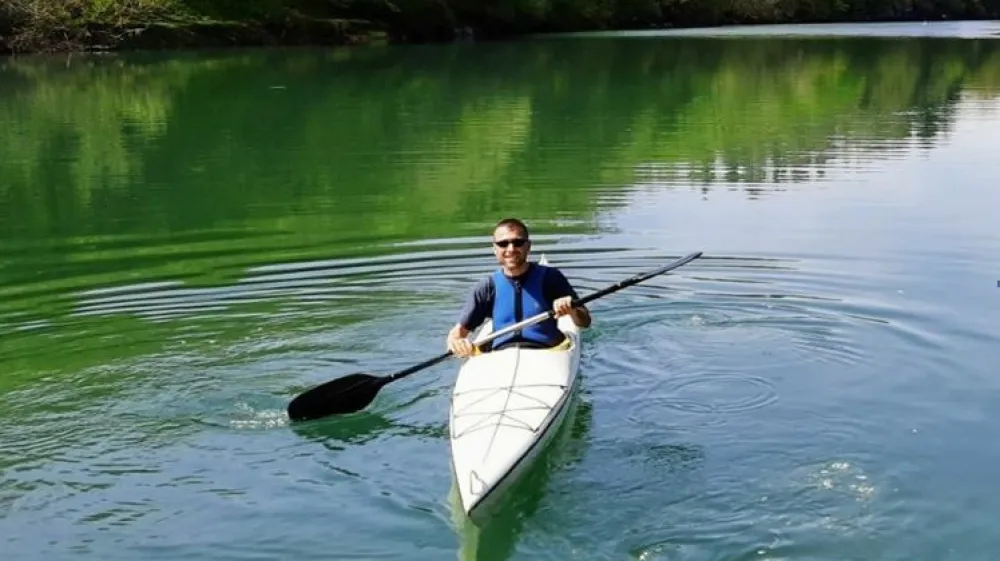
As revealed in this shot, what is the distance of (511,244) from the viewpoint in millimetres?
9578

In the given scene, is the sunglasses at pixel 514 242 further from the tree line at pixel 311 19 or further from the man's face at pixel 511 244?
the tree line at pixel 311 19

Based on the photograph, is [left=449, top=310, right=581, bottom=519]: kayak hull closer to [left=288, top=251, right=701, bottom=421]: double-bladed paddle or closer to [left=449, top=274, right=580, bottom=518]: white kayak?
[left=449, top=274, right=580, bottom=518]: white kayak

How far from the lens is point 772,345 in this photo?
11625 millimetres

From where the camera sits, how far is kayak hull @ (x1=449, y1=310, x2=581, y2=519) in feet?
25.3

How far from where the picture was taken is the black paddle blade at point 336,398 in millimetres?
9703

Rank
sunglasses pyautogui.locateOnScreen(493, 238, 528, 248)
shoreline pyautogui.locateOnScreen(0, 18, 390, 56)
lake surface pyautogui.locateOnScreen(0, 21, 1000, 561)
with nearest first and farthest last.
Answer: lake surface pyautogui.locateOnScreen(0, 21, 1000, 561), sunglasses pyautogui.locateOnScreen(493, 238, 528, 248), shoreline pyautogui.locateOnScreen(0, 18, 390, 56)

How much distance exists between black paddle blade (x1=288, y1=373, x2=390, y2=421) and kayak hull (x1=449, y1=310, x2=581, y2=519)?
884mm

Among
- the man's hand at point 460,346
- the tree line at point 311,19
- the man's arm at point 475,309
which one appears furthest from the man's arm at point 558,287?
the tree line at point 311,19

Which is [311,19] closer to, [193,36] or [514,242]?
[193,36]

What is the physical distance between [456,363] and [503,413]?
285cm

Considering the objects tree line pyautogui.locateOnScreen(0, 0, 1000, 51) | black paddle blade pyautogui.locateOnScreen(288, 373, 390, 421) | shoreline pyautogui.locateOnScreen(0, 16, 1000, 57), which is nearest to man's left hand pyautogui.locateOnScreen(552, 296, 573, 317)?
black paddle blade pyautogui.locateOnScreen(288, 373, 390, 421)

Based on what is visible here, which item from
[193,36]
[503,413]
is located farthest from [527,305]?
[193,36]

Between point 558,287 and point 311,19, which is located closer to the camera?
point 558,287

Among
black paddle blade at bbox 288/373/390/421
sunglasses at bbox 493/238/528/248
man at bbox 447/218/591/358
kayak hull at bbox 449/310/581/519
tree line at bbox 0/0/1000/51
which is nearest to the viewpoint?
kayak hull at bbox 449/310/581/519
